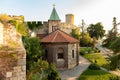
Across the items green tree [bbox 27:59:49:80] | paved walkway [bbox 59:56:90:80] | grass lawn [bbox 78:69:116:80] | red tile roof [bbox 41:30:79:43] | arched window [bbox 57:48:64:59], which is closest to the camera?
green tree [bbox 27:59:49:80]

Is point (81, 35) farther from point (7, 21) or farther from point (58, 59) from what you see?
point (7, 21)

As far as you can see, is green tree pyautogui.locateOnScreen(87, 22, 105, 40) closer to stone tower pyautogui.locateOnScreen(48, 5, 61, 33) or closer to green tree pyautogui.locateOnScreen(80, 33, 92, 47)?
green tree pyautogui.locateOnScreen(80, 33, 92, 47)

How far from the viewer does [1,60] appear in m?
6.74

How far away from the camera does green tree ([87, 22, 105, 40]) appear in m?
69.6

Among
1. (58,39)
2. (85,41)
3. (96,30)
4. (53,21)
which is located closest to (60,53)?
(58,39)

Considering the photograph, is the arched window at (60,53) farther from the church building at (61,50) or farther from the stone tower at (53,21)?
the stone tower at (53,21)

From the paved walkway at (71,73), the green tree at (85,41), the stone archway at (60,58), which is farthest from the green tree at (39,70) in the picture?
the green tree at (85,41)

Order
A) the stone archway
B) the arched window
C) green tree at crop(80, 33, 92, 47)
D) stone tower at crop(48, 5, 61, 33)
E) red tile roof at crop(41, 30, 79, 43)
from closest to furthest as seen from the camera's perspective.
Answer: the stone archway
red tile roof at crop(41, 30, 79, 43)
the arched window
stone tower at crop(48, 5, 61, 33)
green tree at crop(80, 33, 92, 47)

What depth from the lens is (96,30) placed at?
69.7 metres

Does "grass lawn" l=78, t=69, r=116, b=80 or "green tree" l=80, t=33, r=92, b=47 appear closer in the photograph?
"grass lawn" l=78, t=69, r=116, b=80

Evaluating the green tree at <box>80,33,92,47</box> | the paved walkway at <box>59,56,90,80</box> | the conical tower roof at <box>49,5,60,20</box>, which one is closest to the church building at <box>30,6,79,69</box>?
the paved walkway at <box>59,56,90,80</box>

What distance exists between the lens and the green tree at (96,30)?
69562 millimetres

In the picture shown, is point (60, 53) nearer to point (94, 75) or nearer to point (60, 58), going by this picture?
point (60, 58)

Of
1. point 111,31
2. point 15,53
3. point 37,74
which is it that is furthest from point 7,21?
point 111,31
